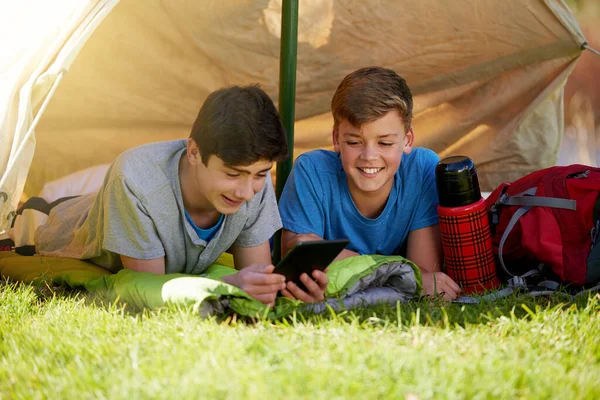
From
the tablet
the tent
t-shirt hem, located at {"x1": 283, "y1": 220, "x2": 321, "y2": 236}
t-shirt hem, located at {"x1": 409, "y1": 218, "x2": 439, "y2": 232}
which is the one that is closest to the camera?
the tablet

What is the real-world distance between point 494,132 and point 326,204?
1836 millimetres

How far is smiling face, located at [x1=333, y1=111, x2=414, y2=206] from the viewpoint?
2.68 m

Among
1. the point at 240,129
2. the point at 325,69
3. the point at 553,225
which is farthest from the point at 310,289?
the point at 325,69

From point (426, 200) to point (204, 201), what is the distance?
928 millimetres

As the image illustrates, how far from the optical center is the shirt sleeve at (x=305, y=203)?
2.80 meters

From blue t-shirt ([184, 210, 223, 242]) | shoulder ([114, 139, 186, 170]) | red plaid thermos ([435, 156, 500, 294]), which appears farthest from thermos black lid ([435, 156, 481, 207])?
shoulder ([114, 139, 186, 170])

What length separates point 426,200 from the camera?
2.91m

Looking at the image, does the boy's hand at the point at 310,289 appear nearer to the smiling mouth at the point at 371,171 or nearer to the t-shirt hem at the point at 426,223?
the smiling mouth at the point at 371,171

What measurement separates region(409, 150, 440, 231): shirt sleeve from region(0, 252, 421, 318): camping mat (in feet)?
1.47

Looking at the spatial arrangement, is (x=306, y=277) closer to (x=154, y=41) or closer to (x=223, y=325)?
(x=223, y=325)

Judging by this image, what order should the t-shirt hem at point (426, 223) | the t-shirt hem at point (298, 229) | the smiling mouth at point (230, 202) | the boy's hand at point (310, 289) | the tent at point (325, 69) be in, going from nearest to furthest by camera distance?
the boy's hand at point (310, 289), the smiling mouth at point (230, 202), the t-shirt hem at point (298, 229), the t-shirt hem at point (426, 223), the tent at point (325, 69)

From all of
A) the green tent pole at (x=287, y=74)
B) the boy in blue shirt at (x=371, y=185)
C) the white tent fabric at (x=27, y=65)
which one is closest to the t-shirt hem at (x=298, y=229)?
the boy in blue shirt at (x=371, y=185)

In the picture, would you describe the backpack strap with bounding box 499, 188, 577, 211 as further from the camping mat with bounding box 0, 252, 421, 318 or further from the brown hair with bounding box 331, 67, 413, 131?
the camping mat with bounding box 0, 252, 421, 318

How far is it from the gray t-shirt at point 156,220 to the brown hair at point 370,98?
0.40 m
